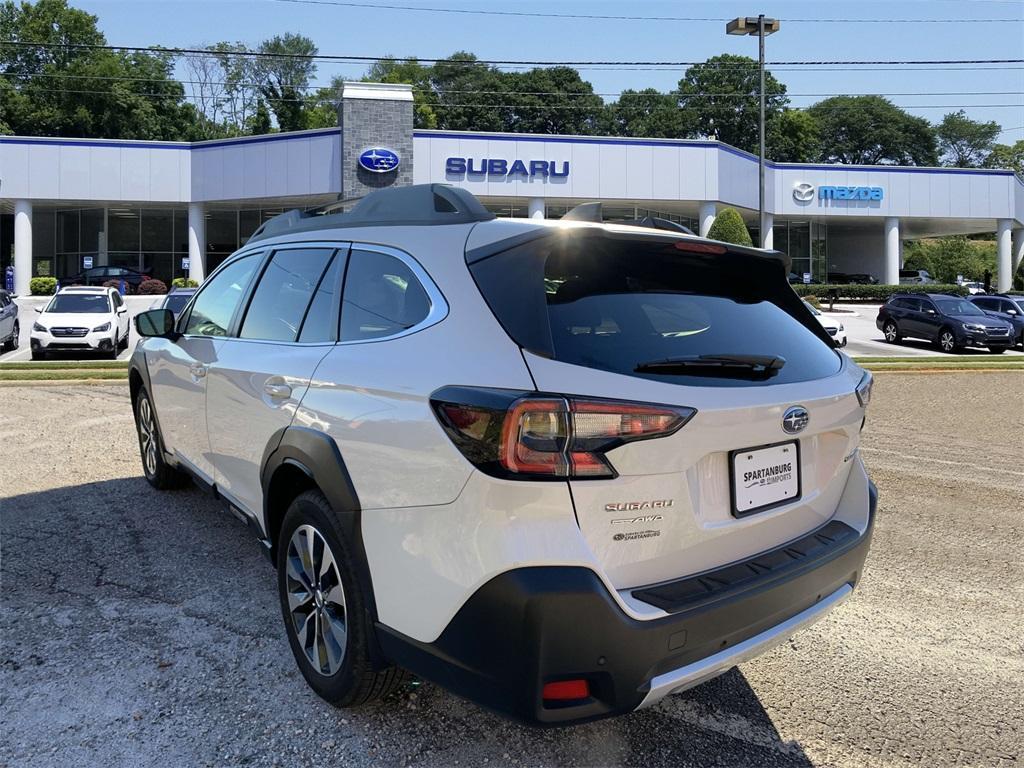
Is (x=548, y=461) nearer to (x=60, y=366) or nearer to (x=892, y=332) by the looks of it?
(x=60, y=366)

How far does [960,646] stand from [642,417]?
2475 millimetres

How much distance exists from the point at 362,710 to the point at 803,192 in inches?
1670

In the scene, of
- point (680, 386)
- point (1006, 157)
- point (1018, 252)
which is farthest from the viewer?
point (1006, 157)

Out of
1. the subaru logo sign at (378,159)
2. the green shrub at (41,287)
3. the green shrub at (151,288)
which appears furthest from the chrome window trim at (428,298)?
the green shrub at (41,287)

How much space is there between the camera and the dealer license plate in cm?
237

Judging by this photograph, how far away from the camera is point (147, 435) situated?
5.79 metres

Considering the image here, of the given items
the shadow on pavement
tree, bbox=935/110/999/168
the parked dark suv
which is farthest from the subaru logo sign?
tree, bbox=935/110/999/168

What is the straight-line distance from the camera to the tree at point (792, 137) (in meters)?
80.1

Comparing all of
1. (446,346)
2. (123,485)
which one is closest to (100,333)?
(123,485)

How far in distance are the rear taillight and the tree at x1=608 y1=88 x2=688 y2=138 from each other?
8531 cm

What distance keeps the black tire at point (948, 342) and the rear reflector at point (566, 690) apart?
77.0 feet

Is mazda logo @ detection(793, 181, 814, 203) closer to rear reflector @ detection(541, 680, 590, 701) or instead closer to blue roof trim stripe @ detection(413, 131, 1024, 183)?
blue roof trim stripe @ detection(413, 131, 1024, 183)

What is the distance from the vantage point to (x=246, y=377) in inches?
136

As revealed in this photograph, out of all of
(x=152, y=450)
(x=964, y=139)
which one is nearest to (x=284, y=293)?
(x=152, y=450)
